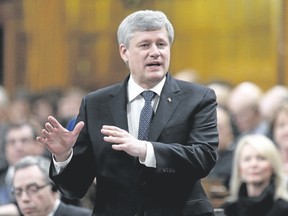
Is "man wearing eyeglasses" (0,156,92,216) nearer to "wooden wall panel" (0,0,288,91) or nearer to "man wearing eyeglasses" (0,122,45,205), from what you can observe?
"man wearing eyeglasses" (0,122,45,205)

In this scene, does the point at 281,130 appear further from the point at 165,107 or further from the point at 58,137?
the point at 58,137

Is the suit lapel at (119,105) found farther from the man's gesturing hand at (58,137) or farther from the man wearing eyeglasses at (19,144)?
the man wearing eyeglasses at (19,144)

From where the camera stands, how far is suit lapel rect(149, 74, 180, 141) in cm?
480

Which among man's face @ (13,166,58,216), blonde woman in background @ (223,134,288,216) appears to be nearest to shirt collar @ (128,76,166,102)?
man's face @ (13,166,58,216)

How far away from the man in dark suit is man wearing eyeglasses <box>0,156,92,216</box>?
2.16m

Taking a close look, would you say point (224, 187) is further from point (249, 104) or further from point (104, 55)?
point (104, 55)

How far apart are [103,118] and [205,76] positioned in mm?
8895

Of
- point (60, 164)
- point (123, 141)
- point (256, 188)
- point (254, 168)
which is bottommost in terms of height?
point (256, 188)

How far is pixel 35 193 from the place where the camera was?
725cm

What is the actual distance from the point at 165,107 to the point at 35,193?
2.60 meters

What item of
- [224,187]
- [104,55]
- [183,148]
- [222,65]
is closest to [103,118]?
[183,148]

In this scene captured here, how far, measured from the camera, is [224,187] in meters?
8.73

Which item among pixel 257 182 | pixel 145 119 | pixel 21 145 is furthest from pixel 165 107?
pixel 21 145

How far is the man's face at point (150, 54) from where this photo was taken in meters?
4.75
